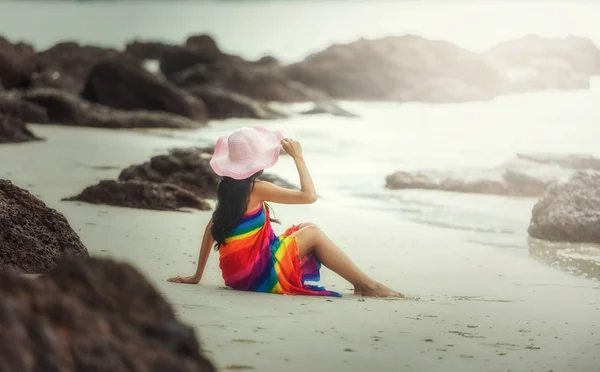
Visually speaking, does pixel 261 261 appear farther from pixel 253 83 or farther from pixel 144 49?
pixel 144 49

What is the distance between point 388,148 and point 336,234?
13.7 feet

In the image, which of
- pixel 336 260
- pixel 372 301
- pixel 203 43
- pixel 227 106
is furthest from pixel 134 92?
pixel 203 43

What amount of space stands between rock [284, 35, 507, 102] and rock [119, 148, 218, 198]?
4.56 meters

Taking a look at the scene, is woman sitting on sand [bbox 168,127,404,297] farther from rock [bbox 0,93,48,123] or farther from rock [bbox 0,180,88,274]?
rock [bbox 0,93,48,123]

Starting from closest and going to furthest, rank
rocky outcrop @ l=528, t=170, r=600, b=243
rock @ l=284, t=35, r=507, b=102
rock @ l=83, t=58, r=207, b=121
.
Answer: rocky outcrop @ l=528, t=170, r=600, b=243
rock @ l=284, t=35, r=507, b=102
rock @ l=83, t=58, r=207, b=121

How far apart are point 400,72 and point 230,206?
37.8ft

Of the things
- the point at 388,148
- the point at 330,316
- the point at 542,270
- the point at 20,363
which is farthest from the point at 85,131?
the point at 20,363

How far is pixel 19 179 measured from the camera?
21.4 feet

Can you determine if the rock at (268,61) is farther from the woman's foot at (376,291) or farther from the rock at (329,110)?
the woman's foot at (376,291)

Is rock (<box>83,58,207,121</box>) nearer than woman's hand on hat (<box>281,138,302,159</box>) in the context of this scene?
No

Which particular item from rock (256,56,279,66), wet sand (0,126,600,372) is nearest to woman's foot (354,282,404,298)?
wet sand (0,126,600,372)

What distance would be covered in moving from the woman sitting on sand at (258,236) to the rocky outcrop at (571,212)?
248cm

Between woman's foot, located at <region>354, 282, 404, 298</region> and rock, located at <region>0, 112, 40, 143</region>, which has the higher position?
rock, located at <region>0, 112, 40, 143</region>

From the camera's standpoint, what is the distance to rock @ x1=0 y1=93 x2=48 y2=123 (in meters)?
10.7
